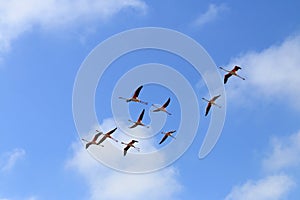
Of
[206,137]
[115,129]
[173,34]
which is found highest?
[173,34]

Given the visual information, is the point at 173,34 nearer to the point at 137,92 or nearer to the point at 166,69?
the point at 166,69

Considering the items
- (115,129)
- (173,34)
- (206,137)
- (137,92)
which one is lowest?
(206,137)

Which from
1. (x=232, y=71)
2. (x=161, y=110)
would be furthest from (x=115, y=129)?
(x=232, y=71)

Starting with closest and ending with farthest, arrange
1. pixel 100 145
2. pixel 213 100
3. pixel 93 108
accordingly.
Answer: pixel 93 108 → pixel 100 145 → pixel 213 100

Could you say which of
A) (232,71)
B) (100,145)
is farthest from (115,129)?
(232,71)

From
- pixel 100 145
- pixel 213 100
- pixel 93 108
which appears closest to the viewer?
pixel 93 108

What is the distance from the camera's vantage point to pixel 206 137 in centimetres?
3312

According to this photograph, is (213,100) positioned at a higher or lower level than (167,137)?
higher

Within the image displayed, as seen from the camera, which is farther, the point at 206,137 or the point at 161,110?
the point at 161,110

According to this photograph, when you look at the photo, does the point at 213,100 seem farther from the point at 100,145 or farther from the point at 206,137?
the point at 100,145

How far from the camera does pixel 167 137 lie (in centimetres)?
3538

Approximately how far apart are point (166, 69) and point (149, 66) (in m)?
1.46

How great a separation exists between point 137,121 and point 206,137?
20.4 feet

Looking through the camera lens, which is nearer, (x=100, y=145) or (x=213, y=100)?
(x=100, y=145)
